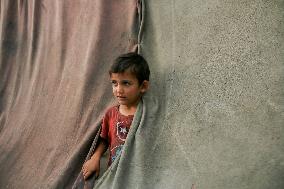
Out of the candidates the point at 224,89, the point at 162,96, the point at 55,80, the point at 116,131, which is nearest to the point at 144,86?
the point at 162,96

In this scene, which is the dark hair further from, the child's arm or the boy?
the child's arm

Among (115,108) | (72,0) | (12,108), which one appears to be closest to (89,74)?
(115,108)

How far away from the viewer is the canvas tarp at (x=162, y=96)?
2.10 m

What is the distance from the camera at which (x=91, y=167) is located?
91.7 inches

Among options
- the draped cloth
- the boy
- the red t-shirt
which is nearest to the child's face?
the boy

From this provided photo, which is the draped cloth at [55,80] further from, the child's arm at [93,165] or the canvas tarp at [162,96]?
the child's arm at [93,165]

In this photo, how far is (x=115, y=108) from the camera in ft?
7.95

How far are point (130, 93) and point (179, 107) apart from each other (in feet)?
0.87

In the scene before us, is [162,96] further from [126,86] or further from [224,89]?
[224,89]

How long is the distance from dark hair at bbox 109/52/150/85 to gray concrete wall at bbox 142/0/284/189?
0.39 feet

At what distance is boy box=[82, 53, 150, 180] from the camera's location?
2.25 metres

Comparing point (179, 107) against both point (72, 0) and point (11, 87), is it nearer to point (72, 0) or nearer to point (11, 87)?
point (72, 0)

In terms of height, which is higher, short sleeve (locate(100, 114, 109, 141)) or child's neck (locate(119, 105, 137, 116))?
child's neck (locate(119, 105, 137, 116))

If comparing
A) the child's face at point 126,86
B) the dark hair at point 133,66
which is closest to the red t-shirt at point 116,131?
the child's face at point 126,86
